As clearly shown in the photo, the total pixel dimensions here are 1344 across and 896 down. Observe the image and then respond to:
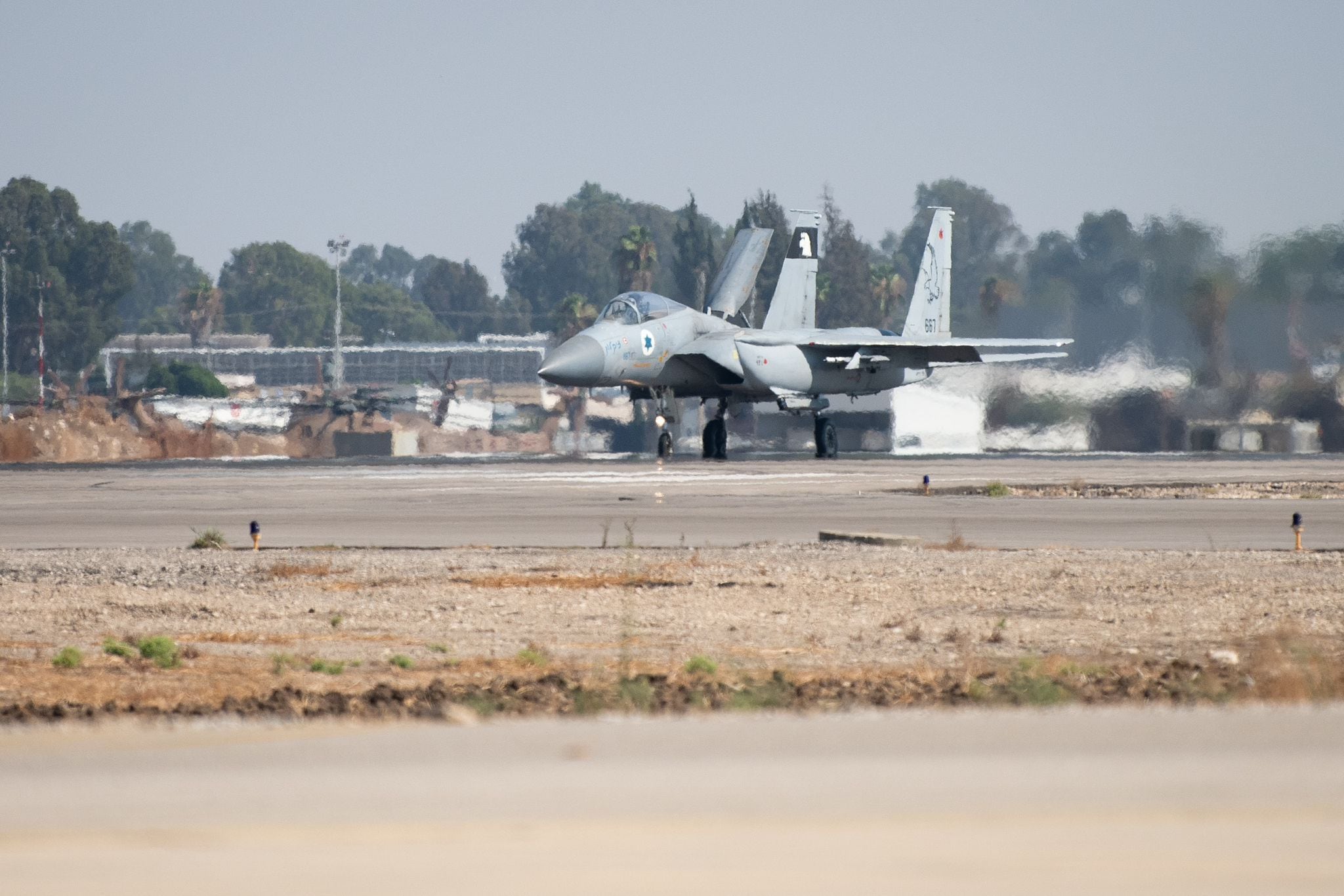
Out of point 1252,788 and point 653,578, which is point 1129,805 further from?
point 653,578

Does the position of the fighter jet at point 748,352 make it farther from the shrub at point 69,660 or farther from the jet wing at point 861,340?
the shrub at point 69,660

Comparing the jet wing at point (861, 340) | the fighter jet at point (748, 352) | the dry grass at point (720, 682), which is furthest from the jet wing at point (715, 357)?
the dry grass at point (720, 682)

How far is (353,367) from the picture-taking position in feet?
435

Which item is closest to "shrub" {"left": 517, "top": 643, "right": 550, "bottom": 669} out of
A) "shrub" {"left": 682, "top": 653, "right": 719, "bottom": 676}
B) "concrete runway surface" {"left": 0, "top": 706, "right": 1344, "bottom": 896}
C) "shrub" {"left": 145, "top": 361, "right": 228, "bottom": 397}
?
"shrub" {"left": 682, "top": 653, "right": 719, "bottom": 676}

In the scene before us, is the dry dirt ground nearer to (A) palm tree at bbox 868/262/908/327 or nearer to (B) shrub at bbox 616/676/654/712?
(B) shrub at bbox 616/676/654/712

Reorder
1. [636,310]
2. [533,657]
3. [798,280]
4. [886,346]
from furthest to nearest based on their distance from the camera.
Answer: [798,280]
[886,346]
[636,310]
[533,657]

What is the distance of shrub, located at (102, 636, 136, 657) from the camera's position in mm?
10383

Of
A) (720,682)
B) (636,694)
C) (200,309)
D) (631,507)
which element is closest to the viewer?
(636,694)

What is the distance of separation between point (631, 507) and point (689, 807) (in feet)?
63.9

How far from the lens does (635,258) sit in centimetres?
11138

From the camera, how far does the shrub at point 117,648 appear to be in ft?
34.1

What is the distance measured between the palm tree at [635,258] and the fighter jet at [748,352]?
62.5 m

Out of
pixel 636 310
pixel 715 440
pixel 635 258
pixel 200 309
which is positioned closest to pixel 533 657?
pixel 636 310

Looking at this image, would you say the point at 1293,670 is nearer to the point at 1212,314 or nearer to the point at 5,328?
the point at 1212,314
